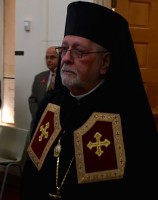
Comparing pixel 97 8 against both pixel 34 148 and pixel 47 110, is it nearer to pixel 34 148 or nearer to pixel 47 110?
pixel 47 110

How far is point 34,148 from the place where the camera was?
222cm

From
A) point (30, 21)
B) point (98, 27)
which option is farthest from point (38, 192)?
point (30, 21)

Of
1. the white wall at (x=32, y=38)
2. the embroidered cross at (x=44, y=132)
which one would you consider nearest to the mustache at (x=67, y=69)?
the embroidered cross at (x=44, y=132)

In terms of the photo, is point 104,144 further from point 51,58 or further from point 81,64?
point 51,58

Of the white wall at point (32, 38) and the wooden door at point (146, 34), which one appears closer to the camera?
the wooden door at point (146, 34)

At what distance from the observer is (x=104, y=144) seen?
194 centimetres

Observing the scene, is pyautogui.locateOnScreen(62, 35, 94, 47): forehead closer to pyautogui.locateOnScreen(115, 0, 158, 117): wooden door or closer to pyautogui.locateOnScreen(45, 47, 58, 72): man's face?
pyautogui.locateOnScreen(115, 0, 158, 117): wooden door

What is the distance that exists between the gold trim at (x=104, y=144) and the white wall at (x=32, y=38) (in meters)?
3.39

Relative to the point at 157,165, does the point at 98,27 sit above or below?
above

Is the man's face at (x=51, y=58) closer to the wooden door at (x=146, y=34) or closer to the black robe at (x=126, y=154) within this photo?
the wooden door at (x=146, y=34)

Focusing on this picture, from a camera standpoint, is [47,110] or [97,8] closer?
[97,8]

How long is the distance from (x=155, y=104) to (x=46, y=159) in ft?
9.60

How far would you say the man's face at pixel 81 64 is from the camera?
1932 millimetres

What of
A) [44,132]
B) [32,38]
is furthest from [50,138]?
[32,38]
